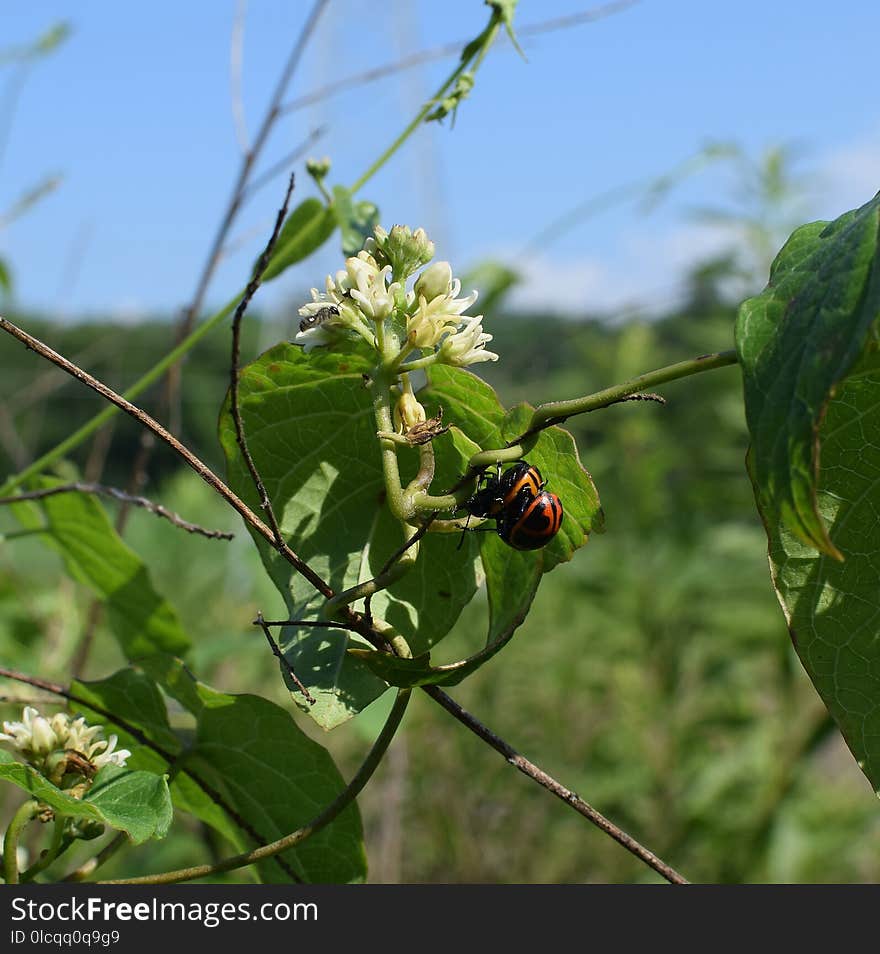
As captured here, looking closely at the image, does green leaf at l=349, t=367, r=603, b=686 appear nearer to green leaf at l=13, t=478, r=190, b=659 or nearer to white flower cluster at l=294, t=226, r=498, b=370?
white flower cluster at l=294, t=226, r=498, b=370

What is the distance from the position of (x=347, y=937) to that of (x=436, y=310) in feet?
1.37

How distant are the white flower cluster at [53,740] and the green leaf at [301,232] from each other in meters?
0.50

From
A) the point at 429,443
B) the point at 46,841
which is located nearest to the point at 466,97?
the point at 429,443

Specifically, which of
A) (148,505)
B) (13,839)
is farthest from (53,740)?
(148,505)

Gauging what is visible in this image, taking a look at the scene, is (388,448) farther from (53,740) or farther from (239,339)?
(53,740)

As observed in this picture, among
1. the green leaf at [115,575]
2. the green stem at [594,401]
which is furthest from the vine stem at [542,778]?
the green leaf at [115,575]

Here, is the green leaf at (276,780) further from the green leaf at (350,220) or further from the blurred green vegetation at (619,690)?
the blurred green vegetation at (619,690)

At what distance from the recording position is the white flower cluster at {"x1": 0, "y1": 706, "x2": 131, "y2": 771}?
2.20ft

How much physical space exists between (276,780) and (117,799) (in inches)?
5.9

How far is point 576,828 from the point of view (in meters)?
2.75

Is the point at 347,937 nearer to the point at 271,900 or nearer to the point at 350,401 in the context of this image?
the point at 271,900

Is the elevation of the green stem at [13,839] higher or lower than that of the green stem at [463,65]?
lower

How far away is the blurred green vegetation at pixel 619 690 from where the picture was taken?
2.24 m

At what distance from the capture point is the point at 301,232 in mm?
1003
